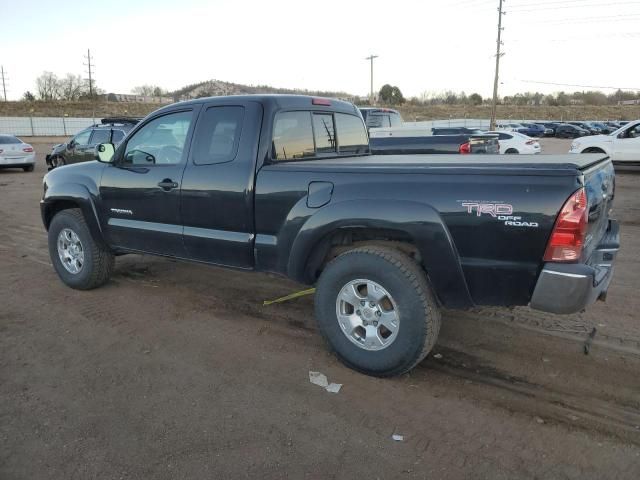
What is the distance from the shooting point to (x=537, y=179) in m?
2.90

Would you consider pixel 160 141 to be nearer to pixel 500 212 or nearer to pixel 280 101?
pixel 280 101

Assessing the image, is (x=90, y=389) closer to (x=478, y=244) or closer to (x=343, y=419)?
(x=343, y=419)

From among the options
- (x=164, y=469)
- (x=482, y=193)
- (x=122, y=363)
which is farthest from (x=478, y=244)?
(x=122, y=363)

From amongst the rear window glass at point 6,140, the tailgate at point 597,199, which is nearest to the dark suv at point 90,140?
the rear window glass at point 6,140

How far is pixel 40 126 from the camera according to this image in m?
46.1

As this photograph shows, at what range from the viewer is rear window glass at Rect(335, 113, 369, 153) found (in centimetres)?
496

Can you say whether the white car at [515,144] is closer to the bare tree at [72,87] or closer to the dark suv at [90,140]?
the dark suv at [90,140]

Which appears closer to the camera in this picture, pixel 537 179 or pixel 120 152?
pixel 537 179

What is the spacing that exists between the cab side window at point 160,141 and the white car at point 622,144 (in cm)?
1532

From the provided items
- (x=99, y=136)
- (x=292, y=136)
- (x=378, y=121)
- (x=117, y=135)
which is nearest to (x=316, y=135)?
(x=292, y=136)

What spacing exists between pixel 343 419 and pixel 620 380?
192cm

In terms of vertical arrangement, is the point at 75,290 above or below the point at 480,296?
below

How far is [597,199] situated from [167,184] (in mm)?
3319

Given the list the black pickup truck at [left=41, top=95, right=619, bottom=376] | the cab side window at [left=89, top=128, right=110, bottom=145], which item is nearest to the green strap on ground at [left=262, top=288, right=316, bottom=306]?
the black pickup truck at [left=41, top=95, right=619, bottom=376]
